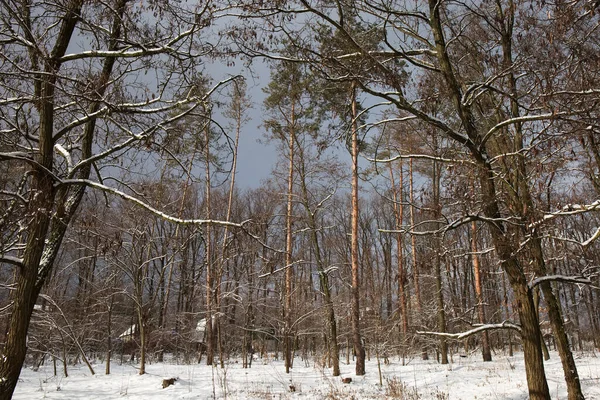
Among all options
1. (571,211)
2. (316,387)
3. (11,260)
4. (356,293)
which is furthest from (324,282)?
(11,260)

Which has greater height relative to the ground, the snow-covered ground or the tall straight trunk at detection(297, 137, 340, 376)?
the tall straight trunk at detection(297, 137, 340, 376)

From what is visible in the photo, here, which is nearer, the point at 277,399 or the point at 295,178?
the point at 277,399

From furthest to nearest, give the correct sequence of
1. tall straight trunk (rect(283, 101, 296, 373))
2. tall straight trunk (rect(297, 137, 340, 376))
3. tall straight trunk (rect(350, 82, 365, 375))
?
tall straight trunk (rect(283, 101, 296, 373)) → tall straight trunk (rect(297, 137, 340, 376)) → tall straight trunk (rect(350, 82, 365, 375))

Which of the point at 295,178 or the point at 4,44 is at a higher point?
the point at 295,178

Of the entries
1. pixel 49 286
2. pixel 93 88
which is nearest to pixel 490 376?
pixel 93 88

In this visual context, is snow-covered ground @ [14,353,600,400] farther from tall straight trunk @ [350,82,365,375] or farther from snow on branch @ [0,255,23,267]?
snow on branch @ [0,255,23,267]

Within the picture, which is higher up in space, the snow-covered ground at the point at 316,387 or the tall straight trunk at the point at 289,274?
the tall straight trunk at the point at 289,274

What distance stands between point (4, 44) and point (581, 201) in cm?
584

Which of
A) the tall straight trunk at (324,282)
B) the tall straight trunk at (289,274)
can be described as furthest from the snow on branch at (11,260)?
the tall straight trunk at (324,282)

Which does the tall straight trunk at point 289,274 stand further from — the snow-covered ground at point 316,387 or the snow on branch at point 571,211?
the snow on branch at point 571,211

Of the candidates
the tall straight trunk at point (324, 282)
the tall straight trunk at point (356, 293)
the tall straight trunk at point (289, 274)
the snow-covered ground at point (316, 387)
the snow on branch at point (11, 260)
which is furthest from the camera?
the tall straight trunk at point (289, 274)

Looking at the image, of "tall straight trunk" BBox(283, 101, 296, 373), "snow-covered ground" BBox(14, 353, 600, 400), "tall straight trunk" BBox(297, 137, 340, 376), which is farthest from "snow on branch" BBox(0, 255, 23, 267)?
"tall straight trunk" BBox(297, 137, 340, 376)

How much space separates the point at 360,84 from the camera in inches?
164

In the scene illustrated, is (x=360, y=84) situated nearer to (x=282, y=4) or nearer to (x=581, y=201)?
(x=282, y=4)
